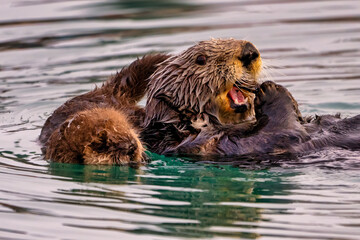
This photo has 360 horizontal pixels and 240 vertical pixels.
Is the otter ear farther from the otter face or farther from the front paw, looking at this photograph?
the front paw

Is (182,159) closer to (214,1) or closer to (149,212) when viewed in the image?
(149,212)

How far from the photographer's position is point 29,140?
7148mm

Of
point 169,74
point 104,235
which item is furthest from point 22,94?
point 104,235

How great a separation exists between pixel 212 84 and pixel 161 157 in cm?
75

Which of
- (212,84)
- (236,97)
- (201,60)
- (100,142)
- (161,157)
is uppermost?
(201,60)

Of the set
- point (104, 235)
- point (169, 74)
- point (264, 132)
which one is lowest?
point (104, 235)

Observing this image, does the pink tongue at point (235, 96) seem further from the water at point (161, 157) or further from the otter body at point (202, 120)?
the water at point (161, 157)

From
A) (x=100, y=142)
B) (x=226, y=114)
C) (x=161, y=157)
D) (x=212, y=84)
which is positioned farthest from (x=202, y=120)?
(x=100, y=142)

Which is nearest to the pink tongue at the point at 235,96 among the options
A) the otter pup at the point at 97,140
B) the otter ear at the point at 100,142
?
the otter pup at the point at 97,140

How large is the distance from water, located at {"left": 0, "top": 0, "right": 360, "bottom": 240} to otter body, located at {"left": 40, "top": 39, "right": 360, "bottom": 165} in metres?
0.14

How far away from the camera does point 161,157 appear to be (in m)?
6.30

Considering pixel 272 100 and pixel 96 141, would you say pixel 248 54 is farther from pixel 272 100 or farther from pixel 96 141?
pixel 96 141

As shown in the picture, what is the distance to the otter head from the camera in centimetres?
631

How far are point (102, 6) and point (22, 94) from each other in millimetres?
4335
